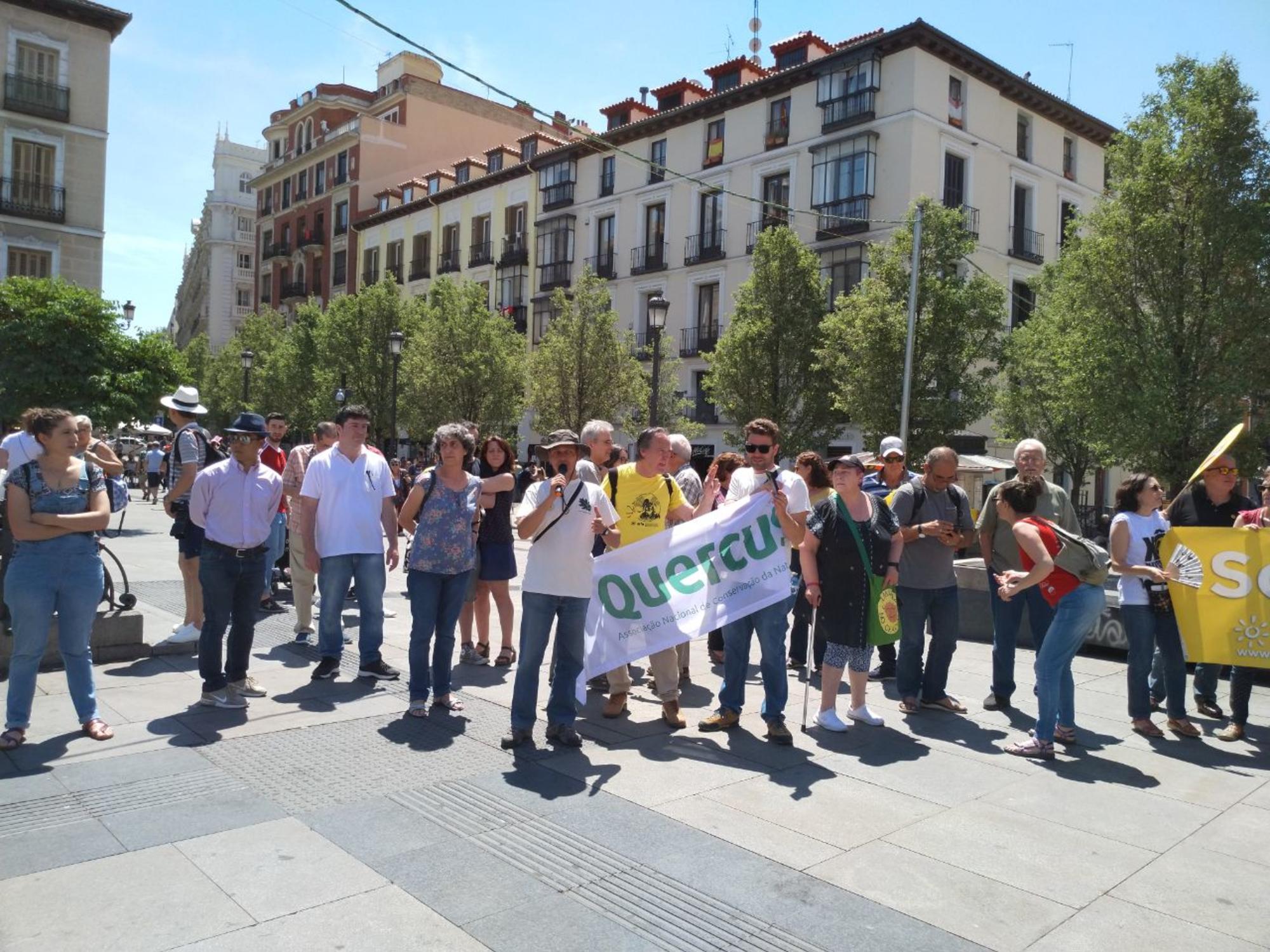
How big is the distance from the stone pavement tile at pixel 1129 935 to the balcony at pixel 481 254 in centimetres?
4468

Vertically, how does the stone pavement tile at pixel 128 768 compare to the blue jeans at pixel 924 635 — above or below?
below

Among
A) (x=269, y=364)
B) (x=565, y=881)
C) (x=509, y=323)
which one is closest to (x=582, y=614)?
(x=565, y=881)

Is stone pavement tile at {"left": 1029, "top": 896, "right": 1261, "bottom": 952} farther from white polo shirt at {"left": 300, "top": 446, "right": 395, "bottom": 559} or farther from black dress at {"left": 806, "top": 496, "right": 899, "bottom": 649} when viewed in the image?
white polo shirt at {"left": 300, "top": 446, "right": 395, "bottom": 559}

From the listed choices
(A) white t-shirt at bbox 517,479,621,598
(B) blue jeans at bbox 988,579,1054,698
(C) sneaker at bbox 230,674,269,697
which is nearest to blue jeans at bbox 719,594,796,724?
(A) white t-shirt at bbox 517,479,621,598

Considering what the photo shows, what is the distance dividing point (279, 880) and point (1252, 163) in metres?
20.1

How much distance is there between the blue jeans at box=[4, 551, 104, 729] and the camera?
5.14 m

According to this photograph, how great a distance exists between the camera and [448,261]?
159 ft

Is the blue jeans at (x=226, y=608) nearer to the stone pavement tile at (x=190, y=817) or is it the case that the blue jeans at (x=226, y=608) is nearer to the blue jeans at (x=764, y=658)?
the stone pavement tile at (x=190, y=817)

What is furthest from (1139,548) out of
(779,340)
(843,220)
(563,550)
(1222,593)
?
(843,220)

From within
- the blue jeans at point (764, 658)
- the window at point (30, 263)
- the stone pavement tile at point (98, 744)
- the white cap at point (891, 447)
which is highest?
the window at point (30, 263)

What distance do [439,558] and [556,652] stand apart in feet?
3.09

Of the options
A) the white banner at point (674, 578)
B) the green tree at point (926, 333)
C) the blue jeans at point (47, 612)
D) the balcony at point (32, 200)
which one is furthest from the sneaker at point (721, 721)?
the balcony at point (32, 200)

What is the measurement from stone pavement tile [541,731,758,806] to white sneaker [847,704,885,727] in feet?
3.63

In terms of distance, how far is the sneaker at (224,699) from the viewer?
20.1 feet
